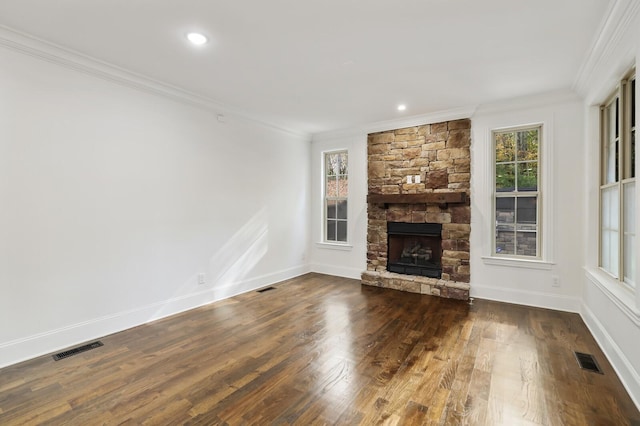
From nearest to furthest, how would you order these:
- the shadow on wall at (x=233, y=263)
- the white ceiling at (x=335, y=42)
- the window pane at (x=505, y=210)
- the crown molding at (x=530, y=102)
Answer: the white ceiling at (x=335, y=42) → the crown molding at (x=530, y=102) → the shadow on wall at (x=233, y=263) → the window pane at (x=505, y=210)

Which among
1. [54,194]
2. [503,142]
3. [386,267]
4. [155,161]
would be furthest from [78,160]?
[503,142]

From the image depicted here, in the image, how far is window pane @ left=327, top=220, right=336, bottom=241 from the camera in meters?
6.00

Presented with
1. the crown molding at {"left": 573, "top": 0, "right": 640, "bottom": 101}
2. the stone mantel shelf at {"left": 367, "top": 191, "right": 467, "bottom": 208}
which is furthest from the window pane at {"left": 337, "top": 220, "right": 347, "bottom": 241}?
the crown molding at {"left": 573, "top": 0, "right": 640, "bottom": 101}

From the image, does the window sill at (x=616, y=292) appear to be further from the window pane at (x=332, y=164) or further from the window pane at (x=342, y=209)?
the window pane at (x=332, y=164)

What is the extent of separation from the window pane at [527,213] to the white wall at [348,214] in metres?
2.30

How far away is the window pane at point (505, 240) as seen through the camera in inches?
169

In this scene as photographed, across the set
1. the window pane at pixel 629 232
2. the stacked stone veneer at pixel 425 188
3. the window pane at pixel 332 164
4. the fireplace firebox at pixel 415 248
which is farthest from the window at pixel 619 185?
the window pane at pixel 332 164

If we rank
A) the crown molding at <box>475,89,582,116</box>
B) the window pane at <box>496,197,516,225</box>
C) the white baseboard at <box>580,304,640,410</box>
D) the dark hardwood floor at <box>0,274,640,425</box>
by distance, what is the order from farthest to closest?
the window pane at <box>496,197,516,225</box> < the crown molding at <box>475,89,582,116</box> < the white baseboard at <box>580,304,640,410</box> < the dark hardwood floor at <box>0,274,640,425</box>

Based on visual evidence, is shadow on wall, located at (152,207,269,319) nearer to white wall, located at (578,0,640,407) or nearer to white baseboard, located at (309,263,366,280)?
white baseboard, located at (309,263,366,280)

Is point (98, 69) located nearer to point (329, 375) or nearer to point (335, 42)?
point (335, 42)

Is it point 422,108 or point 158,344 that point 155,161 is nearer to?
point 158,344

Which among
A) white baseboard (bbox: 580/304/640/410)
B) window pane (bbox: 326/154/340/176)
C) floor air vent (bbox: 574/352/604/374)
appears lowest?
floor air vent (bbox: 574/352/604/374)

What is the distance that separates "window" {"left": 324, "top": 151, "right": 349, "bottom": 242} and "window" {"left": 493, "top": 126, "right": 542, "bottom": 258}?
2.49 meters

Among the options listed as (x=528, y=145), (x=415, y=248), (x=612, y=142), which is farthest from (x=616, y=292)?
(x=415, y=248)
